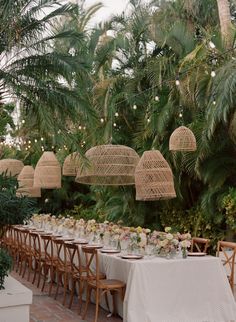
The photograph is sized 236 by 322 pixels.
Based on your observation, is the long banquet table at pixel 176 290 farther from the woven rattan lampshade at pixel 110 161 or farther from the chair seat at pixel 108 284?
the woven rattan lampshade at pixel 110 161

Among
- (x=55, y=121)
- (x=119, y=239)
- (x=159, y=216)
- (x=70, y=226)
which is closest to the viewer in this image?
(x=119, y=239)

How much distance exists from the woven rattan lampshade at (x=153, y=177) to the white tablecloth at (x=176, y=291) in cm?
259

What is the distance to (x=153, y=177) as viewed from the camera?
8.78m

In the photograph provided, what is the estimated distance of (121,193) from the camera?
1262 cm

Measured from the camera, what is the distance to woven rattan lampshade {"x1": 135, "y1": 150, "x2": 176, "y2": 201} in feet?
28.7

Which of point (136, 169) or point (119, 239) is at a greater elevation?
point (136, 169)

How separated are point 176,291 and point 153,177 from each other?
3005 millimetres

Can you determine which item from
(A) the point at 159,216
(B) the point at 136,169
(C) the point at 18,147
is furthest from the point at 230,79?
(C) the point at 18,147

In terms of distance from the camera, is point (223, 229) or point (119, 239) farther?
point (223, 229)

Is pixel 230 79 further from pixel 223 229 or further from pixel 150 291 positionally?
pixel 150 291

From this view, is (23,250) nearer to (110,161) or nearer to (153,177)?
(110,161)

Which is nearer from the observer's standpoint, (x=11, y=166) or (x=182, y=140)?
(x=182, y=140)

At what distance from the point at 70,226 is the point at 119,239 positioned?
2.43m

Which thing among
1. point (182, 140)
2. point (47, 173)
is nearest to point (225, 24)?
point (182, 140)
